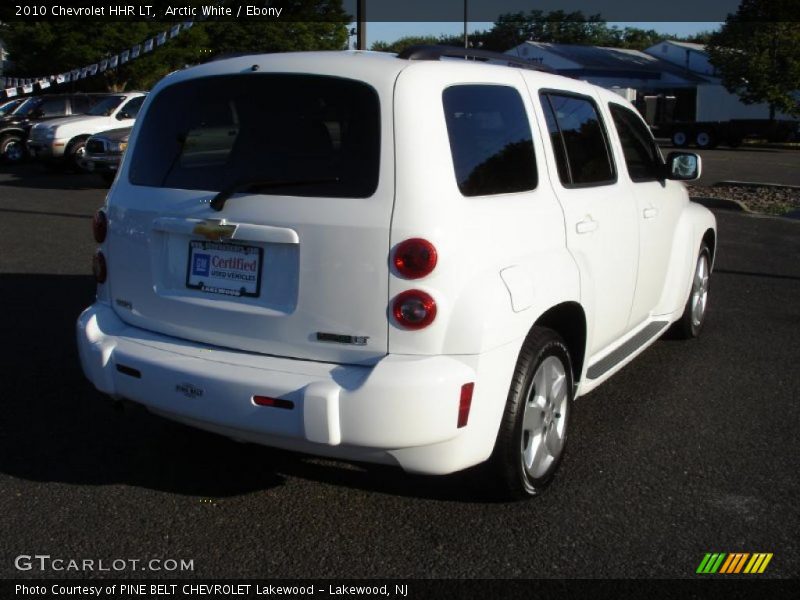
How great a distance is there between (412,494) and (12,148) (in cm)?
2087

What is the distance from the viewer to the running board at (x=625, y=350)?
4.33 metres

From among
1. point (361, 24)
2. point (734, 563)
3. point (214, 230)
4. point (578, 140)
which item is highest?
point (361, 24)

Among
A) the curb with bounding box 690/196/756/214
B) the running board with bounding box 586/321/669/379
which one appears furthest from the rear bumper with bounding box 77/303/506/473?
the curb with bounding box 690/196/756/214

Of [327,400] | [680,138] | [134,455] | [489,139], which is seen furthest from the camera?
[680,138]

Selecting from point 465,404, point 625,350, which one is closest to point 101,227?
point 465,404

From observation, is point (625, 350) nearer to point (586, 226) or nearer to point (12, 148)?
point (586, 226)

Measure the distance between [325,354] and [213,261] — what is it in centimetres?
62

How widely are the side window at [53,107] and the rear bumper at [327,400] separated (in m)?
19.5

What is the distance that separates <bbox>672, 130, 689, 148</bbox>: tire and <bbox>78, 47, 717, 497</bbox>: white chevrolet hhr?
34806 millimetres

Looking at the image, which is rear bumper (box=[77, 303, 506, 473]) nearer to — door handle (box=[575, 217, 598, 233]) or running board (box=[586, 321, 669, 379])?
door handle (box=[575, 217, 598, 233])

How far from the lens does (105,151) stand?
1588cm

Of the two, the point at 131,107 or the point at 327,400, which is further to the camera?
the point at 131,107

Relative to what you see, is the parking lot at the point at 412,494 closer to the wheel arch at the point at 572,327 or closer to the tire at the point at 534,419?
the tire at the point at 534,419

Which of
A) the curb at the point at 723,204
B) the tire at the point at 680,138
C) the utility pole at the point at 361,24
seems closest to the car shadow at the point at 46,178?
the utility pole at the point at 361,24
